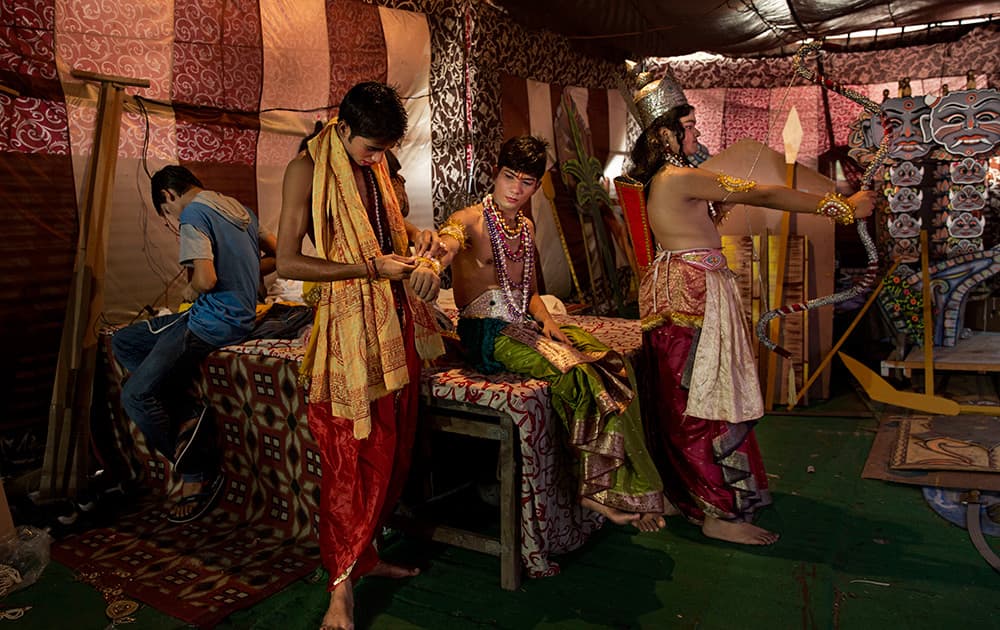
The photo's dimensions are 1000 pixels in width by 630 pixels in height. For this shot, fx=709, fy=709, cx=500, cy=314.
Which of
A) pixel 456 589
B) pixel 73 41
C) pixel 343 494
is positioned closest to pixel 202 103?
pixel 73 41

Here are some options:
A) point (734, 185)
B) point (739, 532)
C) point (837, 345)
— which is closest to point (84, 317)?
point (734, 185)

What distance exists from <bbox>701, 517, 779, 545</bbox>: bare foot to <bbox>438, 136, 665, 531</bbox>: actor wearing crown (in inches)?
21.5

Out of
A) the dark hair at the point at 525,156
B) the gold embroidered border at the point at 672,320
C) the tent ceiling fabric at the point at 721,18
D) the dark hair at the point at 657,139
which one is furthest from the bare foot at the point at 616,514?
the tent ceiling fabric at the point at 721,18

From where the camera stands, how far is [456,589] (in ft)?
9.04

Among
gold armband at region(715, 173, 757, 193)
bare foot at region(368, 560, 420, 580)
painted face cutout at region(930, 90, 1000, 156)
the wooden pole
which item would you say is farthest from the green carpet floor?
painted face cutout at region(930, 90, 1000, 156)

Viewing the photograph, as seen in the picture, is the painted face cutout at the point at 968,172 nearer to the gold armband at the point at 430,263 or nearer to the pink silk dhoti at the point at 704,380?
the pink silk dhoti at the point at 704,380

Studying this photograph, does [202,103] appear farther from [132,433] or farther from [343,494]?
[343,494]

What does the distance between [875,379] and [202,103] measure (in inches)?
190

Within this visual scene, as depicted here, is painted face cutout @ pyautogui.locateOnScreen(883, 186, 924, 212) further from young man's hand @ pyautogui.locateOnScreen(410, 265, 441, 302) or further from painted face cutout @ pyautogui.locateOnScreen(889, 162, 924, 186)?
young man's hand @ pyautogui.locateOnScreen(410, 265, 441, 302)

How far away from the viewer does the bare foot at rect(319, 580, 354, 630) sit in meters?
2.43

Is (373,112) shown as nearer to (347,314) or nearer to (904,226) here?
(347,314)

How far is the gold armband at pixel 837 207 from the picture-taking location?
2.93m

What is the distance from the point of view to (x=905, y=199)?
5270mm

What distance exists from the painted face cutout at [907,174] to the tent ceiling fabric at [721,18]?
1238 mm
